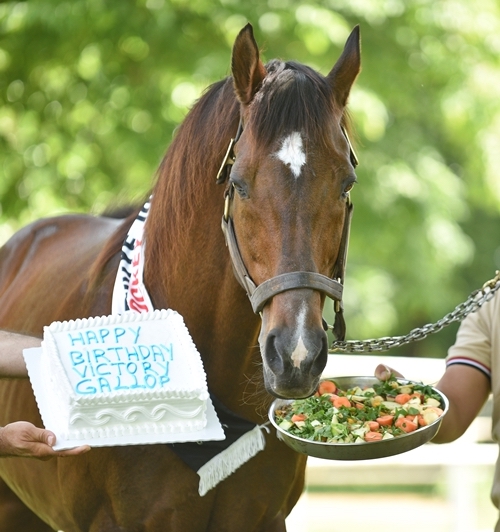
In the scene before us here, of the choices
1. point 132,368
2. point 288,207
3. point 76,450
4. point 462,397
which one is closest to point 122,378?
point 132,368

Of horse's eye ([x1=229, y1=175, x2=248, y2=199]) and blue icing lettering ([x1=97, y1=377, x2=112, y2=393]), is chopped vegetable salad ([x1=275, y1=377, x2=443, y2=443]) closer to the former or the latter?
blue icing lettering ([x1=97, y1=377, x2=112, y2=393])

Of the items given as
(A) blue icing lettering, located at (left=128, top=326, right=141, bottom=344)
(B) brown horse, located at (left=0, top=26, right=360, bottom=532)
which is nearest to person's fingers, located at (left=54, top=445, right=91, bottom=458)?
(A) blue icing lettering, located at (left=128, top=326, right=141, bottom=344)

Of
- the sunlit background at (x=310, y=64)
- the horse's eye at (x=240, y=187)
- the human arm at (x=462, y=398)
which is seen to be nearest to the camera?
the horse's eye at (x=240, y=187)

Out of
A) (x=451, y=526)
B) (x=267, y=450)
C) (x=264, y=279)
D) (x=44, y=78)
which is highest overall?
(x=44, y=78)

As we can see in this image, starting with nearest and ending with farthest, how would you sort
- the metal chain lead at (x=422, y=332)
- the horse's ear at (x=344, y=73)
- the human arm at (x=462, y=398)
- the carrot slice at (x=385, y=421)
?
the carrot slice at (x=385, y=421) → the horse's ear at (x=344, y=73) → the metal chain lead at (x=422, y=332) → the human arm at (x=462, y=398)

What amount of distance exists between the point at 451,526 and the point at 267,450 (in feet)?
13.8

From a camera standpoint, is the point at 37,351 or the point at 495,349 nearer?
the point at 37,351

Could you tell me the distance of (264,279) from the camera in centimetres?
236

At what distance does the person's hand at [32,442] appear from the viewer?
2.23m

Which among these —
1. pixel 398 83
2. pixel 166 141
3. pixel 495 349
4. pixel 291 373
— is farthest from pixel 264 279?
pixel 398 83

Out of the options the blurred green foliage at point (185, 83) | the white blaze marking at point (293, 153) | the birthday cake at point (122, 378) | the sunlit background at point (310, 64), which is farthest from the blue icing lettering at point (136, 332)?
the blurred green foliage at point (185, 83)

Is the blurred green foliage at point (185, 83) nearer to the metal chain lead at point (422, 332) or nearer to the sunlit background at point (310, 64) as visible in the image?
the sunlit background at point (310, 64)

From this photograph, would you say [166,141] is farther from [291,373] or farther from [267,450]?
[291,373]

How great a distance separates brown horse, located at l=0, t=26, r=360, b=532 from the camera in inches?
90.9
